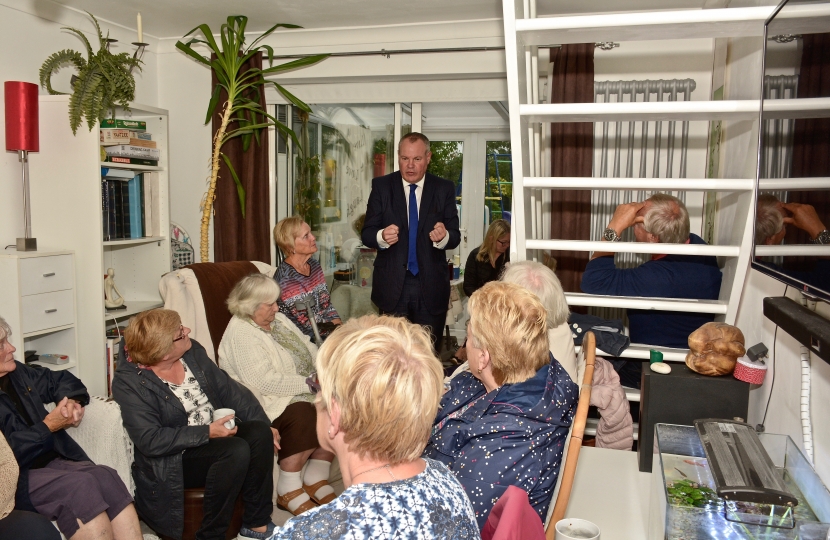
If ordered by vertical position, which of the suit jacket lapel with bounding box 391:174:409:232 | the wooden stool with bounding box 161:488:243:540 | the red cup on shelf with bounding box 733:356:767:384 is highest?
the suit jacket lapel with bounding box 391:174:409:232

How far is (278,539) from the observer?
3.18 ft

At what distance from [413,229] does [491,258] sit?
985mm

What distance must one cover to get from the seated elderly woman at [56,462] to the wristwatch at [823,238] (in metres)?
2.12

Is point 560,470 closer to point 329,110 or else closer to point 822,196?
point 822,196

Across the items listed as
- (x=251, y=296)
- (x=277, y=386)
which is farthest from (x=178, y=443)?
(x=251, y=296)

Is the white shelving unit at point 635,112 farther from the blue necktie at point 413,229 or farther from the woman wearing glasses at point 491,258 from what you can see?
the woman wearing glasses at point 491,258

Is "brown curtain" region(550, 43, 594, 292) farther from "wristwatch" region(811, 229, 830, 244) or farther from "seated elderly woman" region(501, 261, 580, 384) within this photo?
"wristwatch" region(811, 229, 830, 244)

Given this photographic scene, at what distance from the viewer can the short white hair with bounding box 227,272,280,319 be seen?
294 cm

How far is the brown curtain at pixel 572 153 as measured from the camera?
12.9ft

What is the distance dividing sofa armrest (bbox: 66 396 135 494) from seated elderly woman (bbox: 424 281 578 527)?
1.29m

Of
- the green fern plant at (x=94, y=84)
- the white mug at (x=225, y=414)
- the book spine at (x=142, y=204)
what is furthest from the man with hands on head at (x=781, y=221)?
the book spine at (x=142, y=204)

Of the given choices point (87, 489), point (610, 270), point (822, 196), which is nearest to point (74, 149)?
point (87, 489)

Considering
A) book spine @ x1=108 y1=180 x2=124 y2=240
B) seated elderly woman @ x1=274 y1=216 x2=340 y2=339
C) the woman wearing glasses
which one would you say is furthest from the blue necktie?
book spine @ x1=108 y1=180 x2=124 y2=240

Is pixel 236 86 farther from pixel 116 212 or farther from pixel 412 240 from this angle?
pixel 412 240
